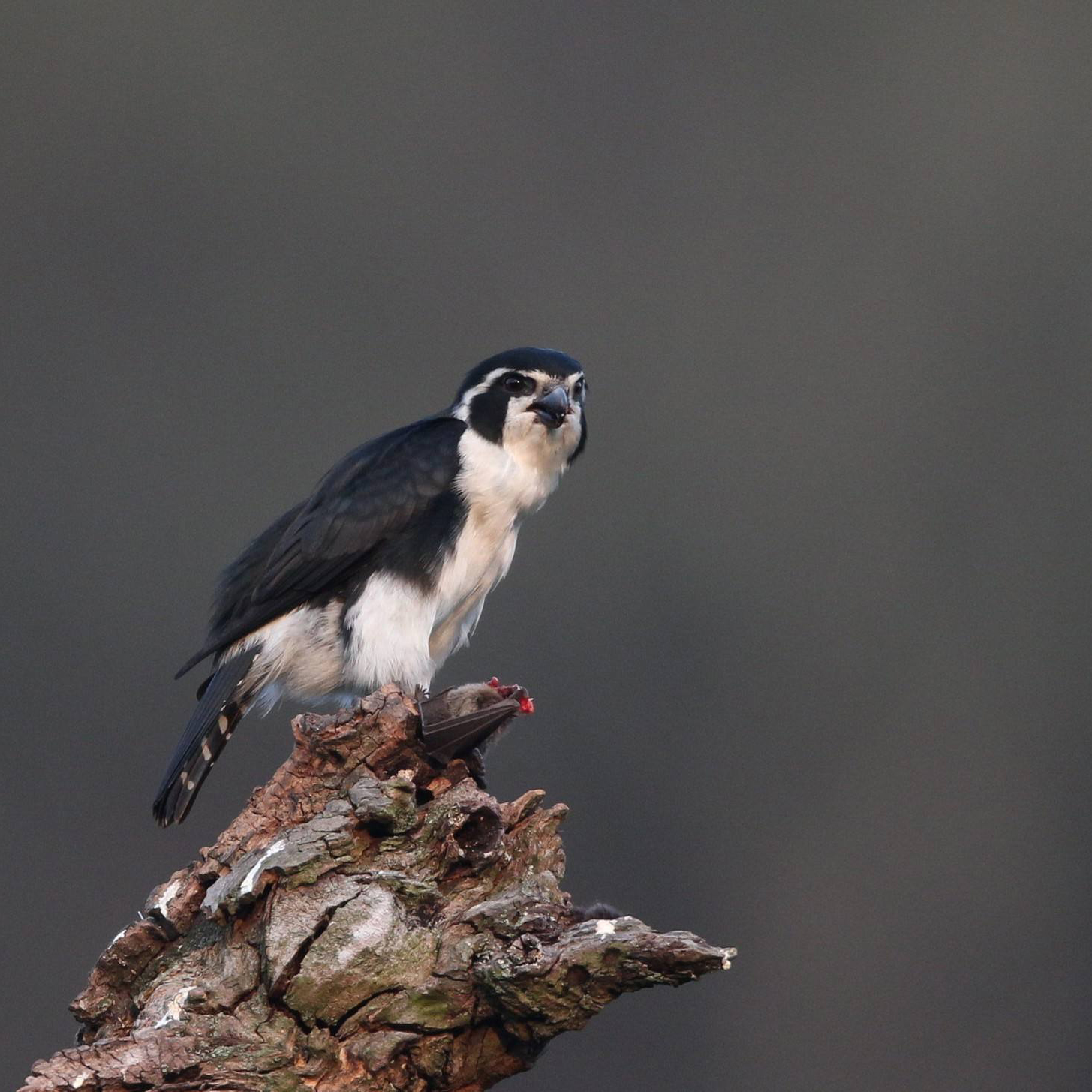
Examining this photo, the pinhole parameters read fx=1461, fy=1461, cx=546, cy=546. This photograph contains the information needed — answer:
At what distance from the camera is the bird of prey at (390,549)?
330cm

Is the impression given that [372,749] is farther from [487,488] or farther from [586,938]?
[487,488]

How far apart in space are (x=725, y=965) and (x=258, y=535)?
80.3 inches

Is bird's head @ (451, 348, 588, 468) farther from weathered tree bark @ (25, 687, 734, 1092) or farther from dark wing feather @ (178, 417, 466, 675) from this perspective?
weathered tree bark @ (25, 687, 734, 1092)

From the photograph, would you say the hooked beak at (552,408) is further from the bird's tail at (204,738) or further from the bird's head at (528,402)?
the bird's tail at (204,738)

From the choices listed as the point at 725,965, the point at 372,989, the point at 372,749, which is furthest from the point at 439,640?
the point at 725,965

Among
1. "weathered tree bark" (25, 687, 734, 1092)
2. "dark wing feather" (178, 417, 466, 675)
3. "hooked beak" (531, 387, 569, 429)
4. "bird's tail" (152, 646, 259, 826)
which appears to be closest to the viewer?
"weathered tree bark" (25, 687, 734, 1092)

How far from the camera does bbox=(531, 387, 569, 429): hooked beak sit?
3.41 m

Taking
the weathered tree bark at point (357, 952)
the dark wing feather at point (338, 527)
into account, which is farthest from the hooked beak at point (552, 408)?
the weathered tree bark at point (357, 952)

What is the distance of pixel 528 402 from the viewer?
11.4ft

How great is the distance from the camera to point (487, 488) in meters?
3.45

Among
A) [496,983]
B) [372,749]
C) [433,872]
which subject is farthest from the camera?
[372,749]

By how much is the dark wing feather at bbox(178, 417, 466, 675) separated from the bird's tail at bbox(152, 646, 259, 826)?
0.07 meters

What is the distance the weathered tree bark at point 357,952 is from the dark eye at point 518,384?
122 cm

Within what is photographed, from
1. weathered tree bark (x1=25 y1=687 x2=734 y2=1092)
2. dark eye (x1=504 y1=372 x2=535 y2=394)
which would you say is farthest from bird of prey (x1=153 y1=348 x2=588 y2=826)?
weathered tree bark (x1=25 y1=687 x2=734 y2=1092)
